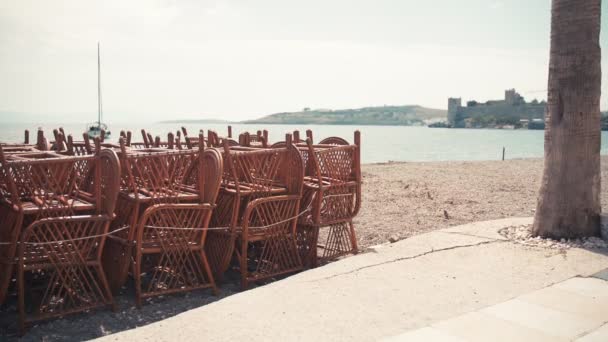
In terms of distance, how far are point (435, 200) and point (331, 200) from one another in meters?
6.37

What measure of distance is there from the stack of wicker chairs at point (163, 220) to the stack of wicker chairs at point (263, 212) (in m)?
0.32

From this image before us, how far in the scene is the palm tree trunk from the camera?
6633 mm

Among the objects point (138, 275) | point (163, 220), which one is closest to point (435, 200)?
point (163, 220)

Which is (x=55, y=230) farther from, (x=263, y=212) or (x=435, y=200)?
(x=435, y=200)

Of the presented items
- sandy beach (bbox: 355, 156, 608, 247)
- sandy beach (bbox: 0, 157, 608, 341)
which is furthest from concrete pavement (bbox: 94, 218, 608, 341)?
sandy beach (bbox: 355, 156, 608, 247)

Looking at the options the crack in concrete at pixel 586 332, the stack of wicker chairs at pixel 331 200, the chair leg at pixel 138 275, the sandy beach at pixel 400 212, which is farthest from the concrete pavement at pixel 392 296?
the chair leg at pixel 138 275

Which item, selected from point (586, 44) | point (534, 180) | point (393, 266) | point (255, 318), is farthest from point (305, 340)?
point (534, 180)

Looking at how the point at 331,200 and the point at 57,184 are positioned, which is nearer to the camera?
the point at 57,184

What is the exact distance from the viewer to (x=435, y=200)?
12828 millimetres

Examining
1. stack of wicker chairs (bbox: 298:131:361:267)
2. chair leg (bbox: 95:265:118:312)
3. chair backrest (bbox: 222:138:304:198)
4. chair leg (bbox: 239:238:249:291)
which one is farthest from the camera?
stack of wicker chairs (bbox: 298:131:361:267)

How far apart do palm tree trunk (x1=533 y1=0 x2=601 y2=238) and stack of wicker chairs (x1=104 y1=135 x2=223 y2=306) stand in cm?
406

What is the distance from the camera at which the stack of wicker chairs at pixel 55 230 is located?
4738 millimetres

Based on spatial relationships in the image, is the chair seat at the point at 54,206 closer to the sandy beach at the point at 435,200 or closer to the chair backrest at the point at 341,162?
the chair backrest at the point at 341,162

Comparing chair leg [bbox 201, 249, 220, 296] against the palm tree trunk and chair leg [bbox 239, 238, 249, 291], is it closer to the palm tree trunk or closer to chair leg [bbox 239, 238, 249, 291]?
chair leg [bbox 239, 238, 249, 291]
